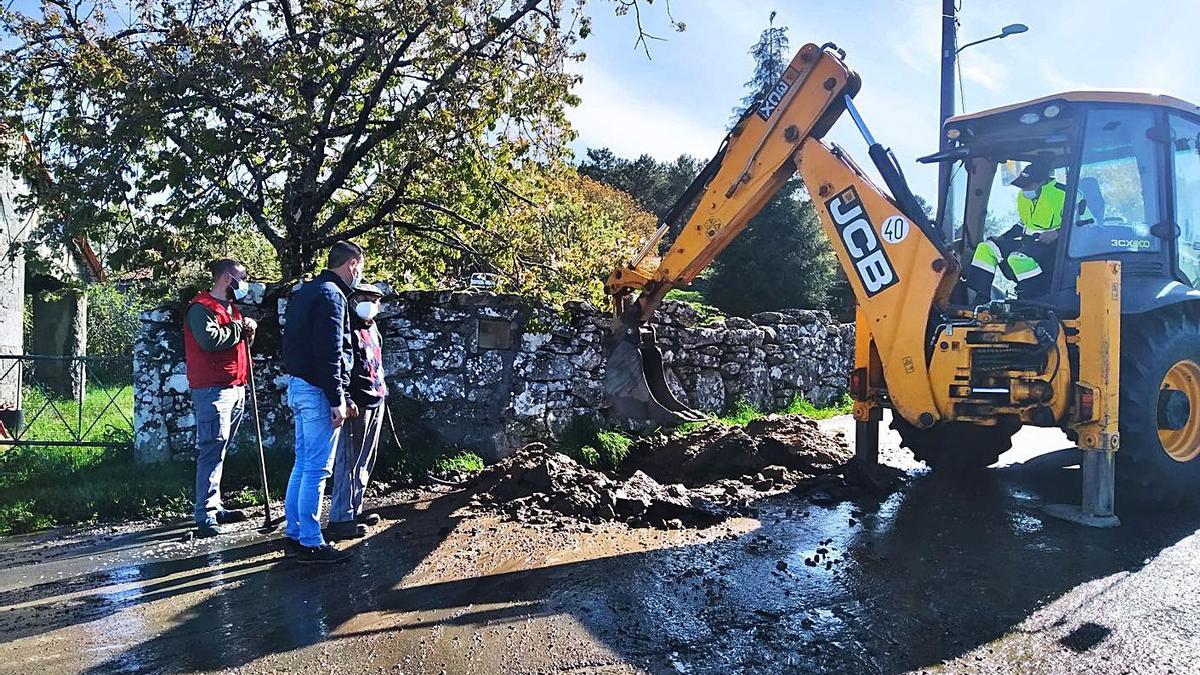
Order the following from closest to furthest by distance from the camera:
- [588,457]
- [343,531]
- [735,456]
Result: [343,531] < [735,456] < [588,457]

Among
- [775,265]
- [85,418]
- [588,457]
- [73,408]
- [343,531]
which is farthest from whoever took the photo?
[775,265]

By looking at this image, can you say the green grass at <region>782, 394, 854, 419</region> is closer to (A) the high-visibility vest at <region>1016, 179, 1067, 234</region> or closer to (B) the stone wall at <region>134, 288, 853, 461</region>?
(B) the stone wall at <region>134, 288, 853, 461</region>

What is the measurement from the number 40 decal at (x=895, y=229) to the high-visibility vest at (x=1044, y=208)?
1314 mm

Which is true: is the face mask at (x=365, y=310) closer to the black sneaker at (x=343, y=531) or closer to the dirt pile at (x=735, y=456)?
the black sneaker at (x=343, y=531)

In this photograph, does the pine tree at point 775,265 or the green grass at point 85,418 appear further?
the pine tree at point 775,265

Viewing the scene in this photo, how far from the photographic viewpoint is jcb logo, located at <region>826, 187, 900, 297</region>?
5848mm

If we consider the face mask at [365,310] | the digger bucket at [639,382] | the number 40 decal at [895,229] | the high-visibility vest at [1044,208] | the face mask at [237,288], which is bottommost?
the digger bucket at [639,382]

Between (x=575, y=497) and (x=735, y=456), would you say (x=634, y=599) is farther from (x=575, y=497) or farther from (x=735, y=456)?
(x=735, y=456)

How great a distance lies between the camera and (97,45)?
6.18 m

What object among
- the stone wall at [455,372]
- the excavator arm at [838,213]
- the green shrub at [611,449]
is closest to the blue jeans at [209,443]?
the stone wall at [455,372]

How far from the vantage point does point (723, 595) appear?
13.3 ft

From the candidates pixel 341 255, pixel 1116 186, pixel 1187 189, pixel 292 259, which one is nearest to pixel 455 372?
pixel 292 259

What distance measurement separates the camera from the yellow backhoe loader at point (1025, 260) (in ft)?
17.7

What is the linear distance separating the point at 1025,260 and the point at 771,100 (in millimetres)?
2420
